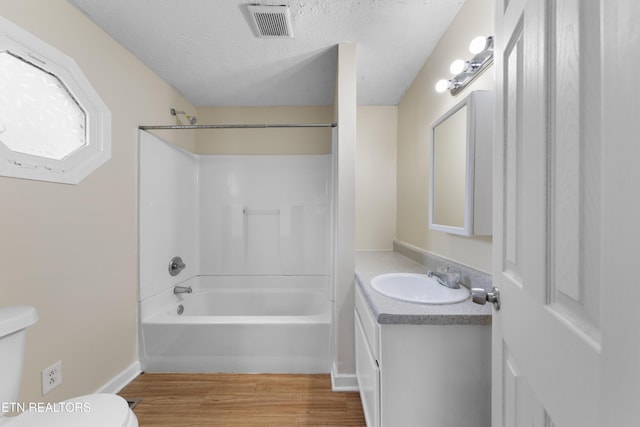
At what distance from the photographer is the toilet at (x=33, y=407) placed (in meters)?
0.97

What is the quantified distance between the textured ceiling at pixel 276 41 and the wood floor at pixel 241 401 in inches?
90.6

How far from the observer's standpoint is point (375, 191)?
2701 mm

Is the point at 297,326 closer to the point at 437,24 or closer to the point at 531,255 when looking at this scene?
the point at 531,255

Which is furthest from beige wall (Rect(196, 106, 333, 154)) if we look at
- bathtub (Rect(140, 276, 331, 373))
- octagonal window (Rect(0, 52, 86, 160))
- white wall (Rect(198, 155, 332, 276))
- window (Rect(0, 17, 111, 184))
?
bathtub (Rect(140, 276, 331, 373))

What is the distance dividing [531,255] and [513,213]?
14 centimetres

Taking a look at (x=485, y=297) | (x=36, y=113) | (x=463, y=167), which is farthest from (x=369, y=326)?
(x=36, y=113)

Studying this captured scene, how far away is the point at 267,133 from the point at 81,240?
188 cm

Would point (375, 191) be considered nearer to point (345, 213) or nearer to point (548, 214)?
point (345, 213)

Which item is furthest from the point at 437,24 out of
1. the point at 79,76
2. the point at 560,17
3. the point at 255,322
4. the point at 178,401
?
the point at 178,401

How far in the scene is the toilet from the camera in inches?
38.2

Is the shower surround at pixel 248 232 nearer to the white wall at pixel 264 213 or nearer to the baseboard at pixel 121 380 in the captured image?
the white wall at pixel 264 213

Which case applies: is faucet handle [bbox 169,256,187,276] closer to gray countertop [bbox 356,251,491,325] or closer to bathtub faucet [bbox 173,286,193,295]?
bathtub faucet [bbox 173,286,193,295]

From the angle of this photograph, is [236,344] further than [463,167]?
Yes

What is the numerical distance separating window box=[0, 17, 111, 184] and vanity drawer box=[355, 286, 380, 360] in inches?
68.6
